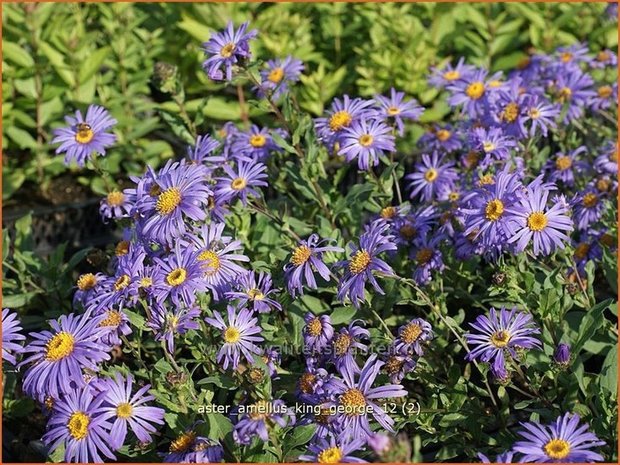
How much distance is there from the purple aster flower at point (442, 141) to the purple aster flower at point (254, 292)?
1.10m

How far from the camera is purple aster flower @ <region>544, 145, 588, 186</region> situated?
2988 mm

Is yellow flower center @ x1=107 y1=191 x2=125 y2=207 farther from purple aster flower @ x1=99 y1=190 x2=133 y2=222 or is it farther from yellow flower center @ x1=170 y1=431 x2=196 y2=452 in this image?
yellow flower center @ x1=170 y1=431 x2=196 y2=452

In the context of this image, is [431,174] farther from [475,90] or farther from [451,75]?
[451,75]

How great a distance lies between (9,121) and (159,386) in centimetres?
225

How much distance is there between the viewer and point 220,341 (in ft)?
7.64

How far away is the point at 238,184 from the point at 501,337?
886 mm

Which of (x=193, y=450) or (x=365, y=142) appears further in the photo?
(x=365, y=142)

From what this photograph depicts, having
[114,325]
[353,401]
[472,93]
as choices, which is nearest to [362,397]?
[353,401]

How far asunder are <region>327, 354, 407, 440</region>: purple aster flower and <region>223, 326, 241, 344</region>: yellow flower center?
11.0 inches

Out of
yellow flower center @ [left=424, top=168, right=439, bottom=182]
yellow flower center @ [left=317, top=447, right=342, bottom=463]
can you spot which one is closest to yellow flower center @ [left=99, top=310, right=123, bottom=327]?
yellow flower center @ [left=317, top=447, right=342, bottom=463]

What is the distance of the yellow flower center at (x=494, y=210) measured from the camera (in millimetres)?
2174

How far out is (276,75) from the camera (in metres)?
3.07

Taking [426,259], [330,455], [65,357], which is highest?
[426,259]

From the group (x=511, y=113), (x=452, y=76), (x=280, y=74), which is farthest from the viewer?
(x=452, y=76)
